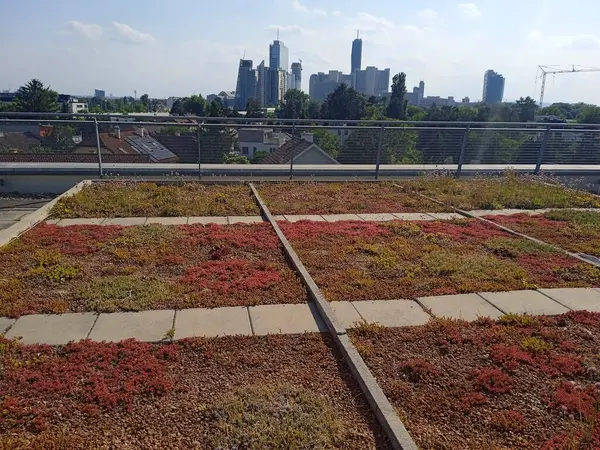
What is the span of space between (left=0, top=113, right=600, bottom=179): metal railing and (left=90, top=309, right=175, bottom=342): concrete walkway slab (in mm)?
6182

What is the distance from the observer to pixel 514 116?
2500cm

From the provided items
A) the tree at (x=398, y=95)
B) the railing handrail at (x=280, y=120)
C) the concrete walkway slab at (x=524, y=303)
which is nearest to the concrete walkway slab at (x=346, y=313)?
the concrete walkway slab at (x=524, y=303)

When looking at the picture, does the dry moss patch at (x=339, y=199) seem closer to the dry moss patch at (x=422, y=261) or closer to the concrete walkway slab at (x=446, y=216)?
the concrete walkway slab at (x=446, y=216)

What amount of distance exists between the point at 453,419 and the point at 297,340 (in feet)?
4.57

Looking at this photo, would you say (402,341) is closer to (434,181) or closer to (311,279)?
(311,279)

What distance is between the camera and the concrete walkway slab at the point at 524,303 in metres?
4.45

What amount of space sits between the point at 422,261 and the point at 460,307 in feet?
4.03

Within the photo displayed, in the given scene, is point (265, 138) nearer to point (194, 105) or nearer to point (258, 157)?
point (258, 157)

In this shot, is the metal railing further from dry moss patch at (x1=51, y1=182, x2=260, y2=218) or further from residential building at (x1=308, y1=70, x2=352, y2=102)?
residential building at (x1=308, y1=70, x2=352, y2=102)

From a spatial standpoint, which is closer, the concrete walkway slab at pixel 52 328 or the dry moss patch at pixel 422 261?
the concrete walkway slab at pixel 52 328

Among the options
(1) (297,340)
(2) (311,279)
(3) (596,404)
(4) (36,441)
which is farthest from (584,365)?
(4) (36,441)

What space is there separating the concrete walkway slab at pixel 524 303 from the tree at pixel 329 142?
7839 millimetres

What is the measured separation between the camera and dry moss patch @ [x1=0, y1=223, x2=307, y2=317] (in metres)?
4.36

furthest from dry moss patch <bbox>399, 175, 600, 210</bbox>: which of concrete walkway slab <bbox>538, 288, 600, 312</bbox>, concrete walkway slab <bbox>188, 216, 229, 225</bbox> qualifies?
concrete walkway slab <bbox>188, 216, 229, 225</bbox>
